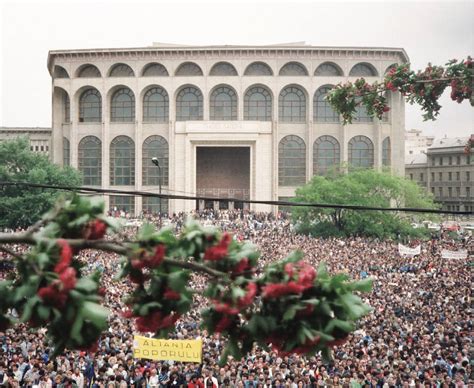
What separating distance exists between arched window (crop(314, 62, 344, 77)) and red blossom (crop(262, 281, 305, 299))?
6066 centimetres

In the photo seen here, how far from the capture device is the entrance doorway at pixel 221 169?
65.2 metres

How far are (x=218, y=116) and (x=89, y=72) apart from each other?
1511 centimetres

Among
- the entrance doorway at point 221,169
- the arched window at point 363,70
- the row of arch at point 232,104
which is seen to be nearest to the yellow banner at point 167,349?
the row of arch at point 232,104

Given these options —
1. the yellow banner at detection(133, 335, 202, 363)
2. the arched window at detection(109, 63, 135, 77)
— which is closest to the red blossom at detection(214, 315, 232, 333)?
the yellow banner at detection(133, 335, 202, 363)

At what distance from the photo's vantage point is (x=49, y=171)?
45938mm

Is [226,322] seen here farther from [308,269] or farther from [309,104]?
[309,104]

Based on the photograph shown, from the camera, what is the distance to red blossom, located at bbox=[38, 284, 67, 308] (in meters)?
2.67

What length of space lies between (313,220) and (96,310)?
42.1m

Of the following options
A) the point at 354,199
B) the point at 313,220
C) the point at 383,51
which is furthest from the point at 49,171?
the point at 383,51

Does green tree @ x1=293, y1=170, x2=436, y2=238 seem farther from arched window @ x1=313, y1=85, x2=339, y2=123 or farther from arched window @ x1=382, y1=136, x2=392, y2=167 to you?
arched window @ x1=313, y1=85, x2=339, y2=123

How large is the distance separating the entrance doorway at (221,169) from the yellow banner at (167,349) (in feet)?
171

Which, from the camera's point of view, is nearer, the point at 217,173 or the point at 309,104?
the point at 309,104

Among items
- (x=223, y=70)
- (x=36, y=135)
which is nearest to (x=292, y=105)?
(x=223, y=70)

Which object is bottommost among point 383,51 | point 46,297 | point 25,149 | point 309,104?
point 46,297
